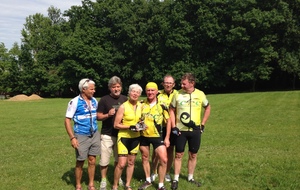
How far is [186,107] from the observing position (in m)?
6.48

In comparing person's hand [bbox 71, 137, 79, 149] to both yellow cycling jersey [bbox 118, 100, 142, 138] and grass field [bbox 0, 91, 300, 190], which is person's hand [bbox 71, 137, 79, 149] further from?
grass field [bbox 0, 91, 300, 190]

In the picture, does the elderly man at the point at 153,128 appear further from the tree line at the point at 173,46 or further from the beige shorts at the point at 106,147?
the tree line at the point at 173,46

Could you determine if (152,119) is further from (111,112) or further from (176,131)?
(111,112)

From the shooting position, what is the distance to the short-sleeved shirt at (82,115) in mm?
6082

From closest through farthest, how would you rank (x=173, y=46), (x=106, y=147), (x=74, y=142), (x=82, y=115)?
1. (x=74, y=142)
2. (x=82, y=115)
3. (x=106, y=147)
4. (x=173, y=46)

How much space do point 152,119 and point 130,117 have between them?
0.44 m

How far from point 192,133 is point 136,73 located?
42.1m

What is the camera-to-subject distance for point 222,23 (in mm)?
43531

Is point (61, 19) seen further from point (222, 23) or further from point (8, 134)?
point (8, 134)

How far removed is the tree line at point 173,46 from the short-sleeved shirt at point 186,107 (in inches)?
1388

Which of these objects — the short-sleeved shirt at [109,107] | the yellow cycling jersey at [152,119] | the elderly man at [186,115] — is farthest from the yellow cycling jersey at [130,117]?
the elderly man at [186,115]

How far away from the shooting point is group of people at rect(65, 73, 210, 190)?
6129mm

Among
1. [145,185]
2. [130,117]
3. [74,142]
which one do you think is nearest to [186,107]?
[130,117]

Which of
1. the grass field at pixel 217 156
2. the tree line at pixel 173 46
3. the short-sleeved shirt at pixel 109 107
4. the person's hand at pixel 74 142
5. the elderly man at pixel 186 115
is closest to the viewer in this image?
the person's hand at pixel 74 142
